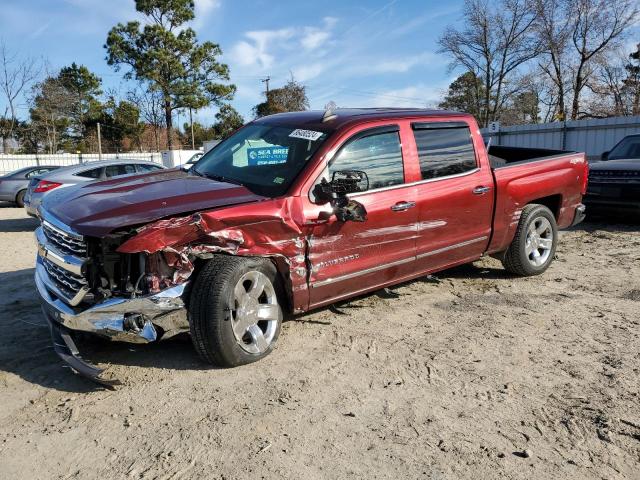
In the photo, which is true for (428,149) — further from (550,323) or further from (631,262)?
(631,262)

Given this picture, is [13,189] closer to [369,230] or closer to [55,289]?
[55,289]

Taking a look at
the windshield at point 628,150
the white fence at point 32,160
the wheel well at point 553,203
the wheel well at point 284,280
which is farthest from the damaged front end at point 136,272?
the white fence at point 32,160

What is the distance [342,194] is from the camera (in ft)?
13.7

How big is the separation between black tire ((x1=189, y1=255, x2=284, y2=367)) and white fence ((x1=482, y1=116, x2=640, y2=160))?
16.6 m

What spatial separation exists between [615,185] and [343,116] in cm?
638

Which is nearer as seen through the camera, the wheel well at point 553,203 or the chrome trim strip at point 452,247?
the chrome trim strip at point 452,247

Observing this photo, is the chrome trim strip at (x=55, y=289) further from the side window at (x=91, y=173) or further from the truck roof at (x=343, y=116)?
the side window at (x=91, y=173)

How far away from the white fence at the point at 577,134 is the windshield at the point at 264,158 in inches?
605

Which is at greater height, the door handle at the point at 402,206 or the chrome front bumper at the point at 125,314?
the door handle at the point at 402,206

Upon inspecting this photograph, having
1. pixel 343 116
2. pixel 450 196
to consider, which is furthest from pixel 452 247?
pixel 343 116

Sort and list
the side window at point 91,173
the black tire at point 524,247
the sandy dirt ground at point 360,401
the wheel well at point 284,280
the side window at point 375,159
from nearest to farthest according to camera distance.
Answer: the sandy dirt ground at point 360,401
the wheel well at point 284,280
the side window at point 375,159
the black tire at point 524,247
the side window at point 91,173

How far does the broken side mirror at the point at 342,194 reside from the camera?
4062 mm

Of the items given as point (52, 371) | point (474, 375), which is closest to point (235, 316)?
point (52, 371)

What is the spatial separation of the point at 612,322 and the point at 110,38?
41.6 m
